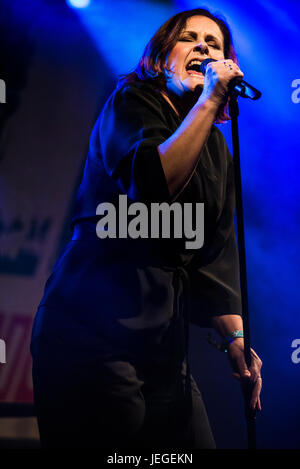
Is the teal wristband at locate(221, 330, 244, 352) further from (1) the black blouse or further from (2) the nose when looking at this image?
(2) the nose

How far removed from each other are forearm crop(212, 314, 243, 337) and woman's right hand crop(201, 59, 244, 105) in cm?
57

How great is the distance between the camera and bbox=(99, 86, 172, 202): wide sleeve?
31.1 inches

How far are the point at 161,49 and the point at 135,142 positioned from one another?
428 mm

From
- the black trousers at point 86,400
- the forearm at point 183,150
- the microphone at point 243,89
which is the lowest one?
the black trousers at point 86,400

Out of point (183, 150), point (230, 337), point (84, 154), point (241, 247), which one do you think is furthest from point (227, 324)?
point (84, 154)

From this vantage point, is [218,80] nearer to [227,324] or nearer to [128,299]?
[128,299]

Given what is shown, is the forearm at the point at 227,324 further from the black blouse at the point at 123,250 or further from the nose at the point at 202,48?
the nose at the point at 202,48

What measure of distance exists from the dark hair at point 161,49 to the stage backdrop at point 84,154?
112 centimetres

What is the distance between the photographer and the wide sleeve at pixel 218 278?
1176 mm

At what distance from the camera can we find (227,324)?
3.80 ft

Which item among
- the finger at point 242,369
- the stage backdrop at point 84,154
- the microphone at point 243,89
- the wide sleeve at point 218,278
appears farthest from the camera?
the stage backdrop at point 84,154

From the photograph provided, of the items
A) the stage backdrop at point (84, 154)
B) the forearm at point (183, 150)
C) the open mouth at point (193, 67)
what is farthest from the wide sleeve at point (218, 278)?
the stage backdrop at point (84, 154)
